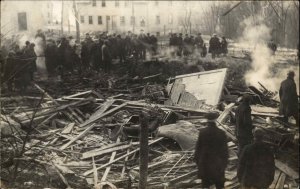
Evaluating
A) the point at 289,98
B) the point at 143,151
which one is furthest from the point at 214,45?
the point at 143,151

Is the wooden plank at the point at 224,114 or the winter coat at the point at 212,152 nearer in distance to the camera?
the winter coat at the point at 212,152

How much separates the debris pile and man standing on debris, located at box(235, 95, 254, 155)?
2.15 feet

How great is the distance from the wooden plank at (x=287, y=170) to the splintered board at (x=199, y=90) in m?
3.11

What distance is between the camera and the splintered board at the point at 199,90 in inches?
408

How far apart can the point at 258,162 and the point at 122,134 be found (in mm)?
3695

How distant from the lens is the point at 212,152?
589 centimetres

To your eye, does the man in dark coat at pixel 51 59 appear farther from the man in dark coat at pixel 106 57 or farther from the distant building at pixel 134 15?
the distant building at pixel 134 15

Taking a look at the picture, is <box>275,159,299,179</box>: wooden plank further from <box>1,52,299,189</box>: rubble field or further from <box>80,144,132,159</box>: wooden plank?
<box>80,144,132,159</box>: wooden plank

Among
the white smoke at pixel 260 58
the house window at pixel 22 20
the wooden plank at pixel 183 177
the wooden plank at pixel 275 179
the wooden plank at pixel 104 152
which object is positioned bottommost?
the wooden plank at pixel 275 179

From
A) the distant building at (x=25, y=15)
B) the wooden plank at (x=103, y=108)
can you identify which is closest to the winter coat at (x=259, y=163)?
the wooden plank at (x=103, y=108)

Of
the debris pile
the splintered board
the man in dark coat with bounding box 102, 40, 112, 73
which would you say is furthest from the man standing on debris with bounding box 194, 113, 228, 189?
the man in dark coat with bounding box 102, 40, 112, 73

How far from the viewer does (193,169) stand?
721 cm

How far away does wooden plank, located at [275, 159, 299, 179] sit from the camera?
700 centimetres

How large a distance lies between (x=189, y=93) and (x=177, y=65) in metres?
7.72
